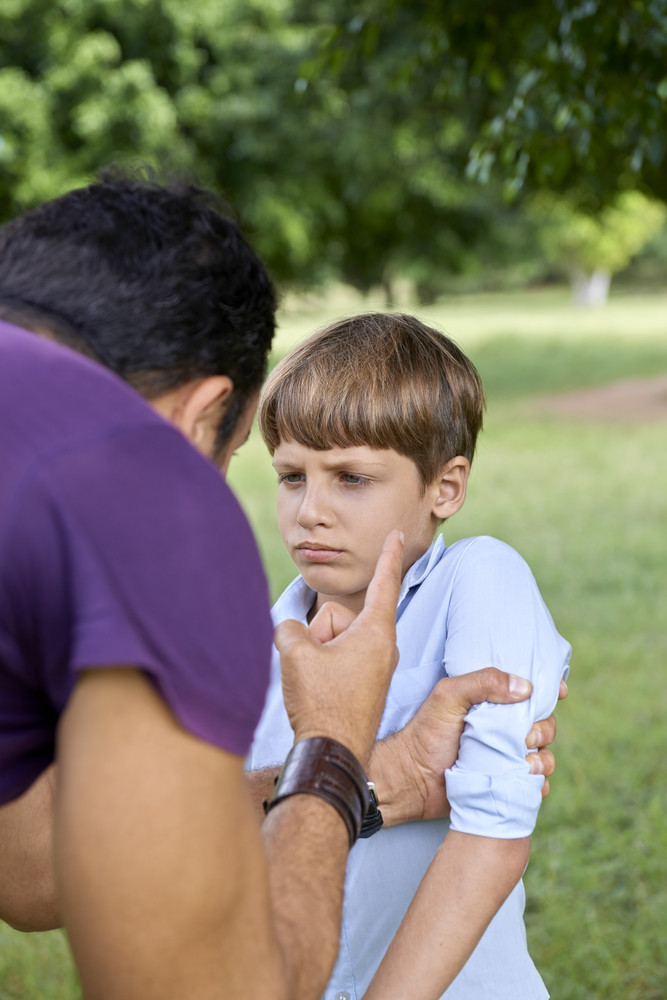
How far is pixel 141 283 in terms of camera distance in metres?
1.26

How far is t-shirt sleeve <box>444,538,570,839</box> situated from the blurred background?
0.65 metres

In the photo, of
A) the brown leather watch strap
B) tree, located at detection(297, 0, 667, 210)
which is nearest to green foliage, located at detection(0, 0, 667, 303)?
tree, located at detection(297, 0, 667, 210)

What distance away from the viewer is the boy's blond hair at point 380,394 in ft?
6.32

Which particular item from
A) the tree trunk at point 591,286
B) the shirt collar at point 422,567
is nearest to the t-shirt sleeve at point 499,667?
the shirt collar at point 422,567

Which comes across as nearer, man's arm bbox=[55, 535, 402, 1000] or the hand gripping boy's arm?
man's arm bbox=[55, 535, 402, 1000]

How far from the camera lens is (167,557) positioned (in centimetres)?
101

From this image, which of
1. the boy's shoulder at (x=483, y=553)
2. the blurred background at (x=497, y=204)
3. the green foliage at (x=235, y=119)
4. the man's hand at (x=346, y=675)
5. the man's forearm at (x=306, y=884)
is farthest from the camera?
the green foliage at (x=235, y=119)

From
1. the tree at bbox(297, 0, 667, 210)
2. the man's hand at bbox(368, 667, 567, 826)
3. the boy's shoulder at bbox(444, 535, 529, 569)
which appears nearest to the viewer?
the man's hand at bbox(368, 667, 567, 826)

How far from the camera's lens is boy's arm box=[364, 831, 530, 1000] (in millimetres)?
1592

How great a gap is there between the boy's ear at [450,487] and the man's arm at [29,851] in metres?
0.88

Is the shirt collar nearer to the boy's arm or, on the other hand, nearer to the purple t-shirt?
the boy's arm

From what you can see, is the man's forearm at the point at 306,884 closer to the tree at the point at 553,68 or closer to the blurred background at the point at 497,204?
Result: the blurred background at the point at 497,204

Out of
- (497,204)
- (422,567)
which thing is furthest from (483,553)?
(497,204)

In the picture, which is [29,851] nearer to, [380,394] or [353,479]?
[353,479]
